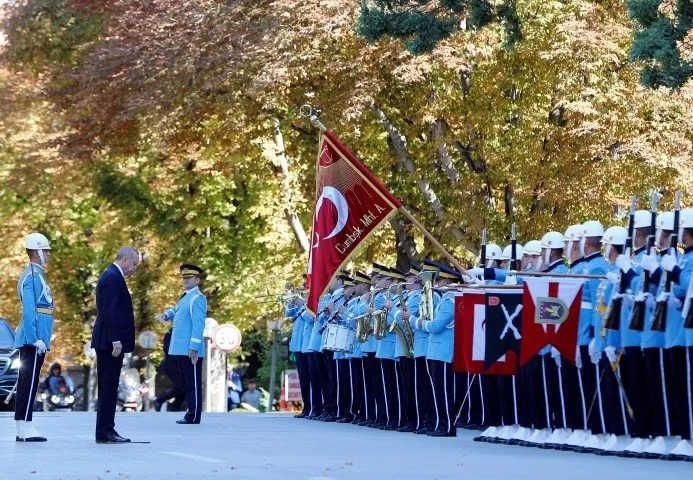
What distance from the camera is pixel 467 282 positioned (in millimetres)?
18453

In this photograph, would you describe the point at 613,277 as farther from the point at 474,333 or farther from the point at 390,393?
the point at 390,393

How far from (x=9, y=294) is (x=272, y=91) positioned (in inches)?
815

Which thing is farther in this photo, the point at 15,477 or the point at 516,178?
the point at 516,178

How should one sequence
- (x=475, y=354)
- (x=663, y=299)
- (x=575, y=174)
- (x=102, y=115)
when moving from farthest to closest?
(x=102, y=115)
(x=575, y=174)
(x=475, y=354)
(x=663, y=299)

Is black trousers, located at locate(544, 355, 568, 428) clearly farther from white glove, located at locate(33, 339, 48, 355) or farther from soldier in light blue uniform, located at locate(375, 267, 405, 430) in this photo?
white glove, located at locate(33, 339, 48, 355)

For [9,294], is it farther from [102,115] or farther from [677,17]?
[677,17]

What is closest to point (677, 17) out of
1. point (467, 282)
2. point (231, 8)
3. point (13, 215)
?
point (467, 282)

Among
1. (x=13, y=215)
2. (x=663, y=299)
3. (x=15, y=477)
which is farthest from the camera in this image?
(x=13, y=215)

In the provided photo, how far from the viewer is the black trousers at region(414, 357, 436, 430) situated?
65.3 feet

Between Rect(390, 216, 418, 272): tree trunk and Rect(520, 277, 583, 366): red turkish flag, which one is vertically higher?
Rect(390, 216, 418, 272): tree trunk

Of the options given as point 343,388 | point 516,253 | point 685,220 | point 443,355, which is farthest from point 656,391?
point 343,388

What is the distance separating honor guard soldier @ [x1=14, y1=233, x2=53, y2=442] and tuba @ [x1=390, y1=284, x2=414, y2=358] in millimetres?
4102

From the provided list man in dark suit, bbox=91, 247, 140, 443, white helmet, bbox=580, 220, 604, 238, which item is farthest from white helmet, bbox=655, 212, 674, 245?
man in dark suit, bbox=91, 247, 140, 443

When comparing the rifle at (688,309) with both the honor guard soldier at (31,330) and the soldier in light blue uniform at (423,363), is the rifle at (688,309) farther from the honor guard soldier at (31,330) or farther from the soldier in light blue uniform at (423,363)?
the honor guard soldier at (31,330)
